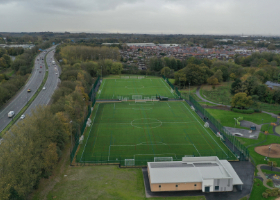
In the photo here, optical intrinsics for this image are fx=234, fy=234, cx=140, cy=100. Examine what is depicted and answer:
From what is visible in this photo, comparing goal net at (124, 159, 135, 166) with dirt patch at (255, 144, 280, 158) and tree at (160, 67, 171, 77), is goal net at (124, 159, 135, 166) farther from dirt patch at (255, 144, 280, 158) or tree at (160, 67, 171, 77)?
tree at (160, 67, 171, 77)

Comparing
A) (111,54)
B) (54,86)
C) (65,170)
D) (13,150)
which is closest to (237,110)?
(65,170)

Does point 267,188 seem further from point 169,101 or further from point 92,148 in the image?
Answer: point 169,101

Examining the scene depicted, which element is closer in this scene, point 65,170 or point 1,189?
point 1,189

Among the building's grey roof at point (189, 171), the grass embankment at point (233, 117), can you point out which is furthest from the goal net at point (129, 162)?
the grass embankment at point (233, 117)

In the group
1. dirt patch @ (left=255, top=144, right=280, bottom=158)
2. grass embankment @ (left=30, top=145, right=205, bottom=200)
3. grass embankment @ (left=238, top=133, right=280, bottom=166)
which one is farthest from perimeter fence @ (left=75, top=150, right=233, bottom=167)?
dirt patch @ (left=255, top=144, right=280, bottom=158)

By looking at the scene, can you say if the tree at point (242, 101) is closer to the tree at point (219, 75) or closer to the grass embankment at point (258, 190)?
the grass embankment at point (258, 190)
